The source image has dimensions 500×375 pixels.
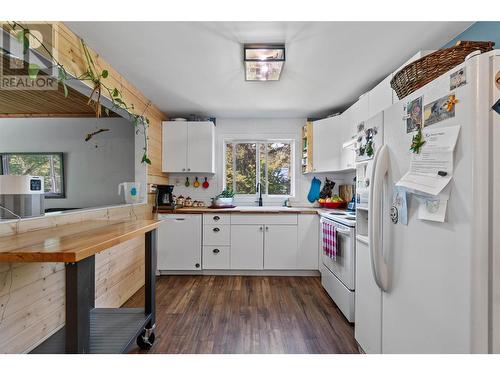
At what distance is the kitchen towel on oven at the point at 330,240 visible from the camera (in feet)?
7.55

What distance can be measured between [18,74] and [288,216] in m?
2.88

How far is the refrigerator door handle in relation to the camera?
1188 millimetres

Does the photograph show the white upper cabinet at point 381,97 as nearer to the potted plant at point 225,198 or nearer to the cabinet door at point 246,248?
the cabinet door at point 246,248

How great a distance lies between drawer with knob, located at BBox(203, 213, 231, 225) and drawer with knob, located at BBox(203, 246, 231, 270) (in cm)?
33

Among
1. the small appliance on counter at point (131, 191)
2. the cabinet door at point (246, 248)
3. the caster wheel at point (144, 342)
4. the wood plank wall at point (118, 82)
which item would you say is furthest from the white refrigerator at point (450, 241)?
the small appliance on counter at point (131, 191)

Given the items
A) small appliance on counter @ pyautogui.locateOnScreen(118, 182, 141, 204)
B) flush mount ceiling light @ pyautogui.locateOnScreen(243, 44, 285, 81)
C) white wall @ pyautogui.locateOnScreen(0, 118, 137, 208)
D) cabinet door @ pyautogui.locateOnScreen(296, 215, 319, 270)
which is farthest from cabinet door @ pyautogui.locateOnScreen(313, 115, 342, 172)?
white wall @ pyautogui.locateOnScreen(0, 118, 137, 208)

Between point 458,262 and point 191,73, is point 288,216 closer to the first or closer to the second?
point 191,73

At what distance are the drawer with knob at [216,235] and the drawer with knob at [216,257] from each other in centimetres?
7

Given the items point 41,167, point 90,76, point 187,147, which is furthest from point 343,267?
point 41,167

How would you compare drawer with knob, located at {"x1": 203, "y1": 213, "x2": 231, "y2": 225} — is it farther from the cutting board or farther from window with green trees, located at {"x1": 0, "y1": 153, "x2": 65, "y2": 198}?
window with green trees, located at {"x1": 0, "y1": 153, "x2": 65, "y2": 198}

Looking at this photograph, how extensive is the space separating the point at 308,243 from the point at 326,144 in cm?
142

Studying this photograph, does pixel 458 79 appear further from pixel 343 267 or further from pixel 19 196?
pixel 19 196

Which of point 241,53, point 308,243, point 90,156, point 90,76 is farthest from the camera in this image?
point 90,156

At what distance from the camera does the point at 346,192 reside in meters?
3.43
